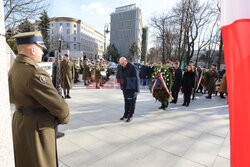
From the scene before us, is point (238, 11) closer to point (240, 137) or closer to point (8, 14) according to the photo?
point (240, 137)

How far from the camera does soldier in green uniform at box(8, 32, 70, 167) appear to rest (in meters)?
1.55

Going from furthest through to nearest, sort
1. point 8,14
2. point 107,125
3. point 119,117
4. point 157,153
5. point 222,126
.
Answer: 1. point 8,14
2. point 119,117
3. point 222,126
4. point 107,125
5. point 157,153

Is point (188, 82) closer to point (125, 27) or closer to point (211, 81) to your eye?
point (211, 81)

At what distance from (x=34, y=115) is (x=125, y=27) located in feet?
325

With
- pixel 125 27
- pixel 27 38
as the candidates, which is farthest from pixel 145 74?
pixel 125 27

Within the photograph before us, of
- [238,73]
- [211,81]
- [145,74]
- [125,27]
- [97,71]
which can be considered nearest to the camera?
[238,73]

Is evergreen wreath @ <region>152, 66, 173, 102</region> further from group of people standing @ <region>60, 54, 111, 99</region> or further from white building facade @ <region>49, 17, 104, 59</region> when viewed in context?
white building facade @ <region>49, 17, 104, 59</region>

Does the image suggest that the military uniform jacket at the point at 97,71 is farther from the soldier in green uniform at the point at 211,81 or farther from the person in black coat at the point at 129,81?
the soldier in green uniform at the point at 211,81

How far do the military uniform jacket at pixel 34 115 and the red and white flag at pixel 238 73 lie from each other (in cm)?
153

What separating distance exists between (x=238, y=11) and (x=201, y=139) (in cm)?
376

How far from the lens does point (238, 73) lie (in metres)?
1.13

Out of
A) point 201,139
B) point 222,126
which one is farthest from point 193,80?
point 201,139

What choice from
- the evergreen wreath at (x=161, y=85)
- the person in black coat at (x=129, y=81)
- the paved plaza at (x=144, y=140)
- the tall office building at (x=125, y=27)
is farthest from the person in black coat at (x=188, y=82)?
the tall office building at (x=125, y=27)

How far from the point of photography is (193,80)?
747 centimetres
